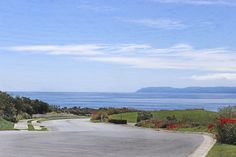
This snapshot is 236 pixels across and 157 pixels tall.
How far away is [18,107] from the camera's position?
207 feet

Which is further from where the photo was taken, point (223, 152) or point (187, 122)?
point (187, 122)

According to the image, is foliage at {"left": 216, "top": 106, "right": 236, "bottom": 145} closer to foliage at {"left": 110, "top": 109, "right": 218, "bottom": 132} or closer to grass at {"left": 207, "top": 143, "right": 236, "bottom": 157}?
grass at {"left": 207, "top": 143, "right": 236, "bottom": 157}

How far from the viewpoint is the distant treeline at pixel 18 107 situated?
170ft

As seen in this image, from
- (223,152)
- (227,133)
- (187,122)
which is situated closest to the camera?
(223,152)

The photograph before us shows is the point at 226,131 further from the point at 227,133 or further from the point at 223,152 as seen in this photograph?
the point at 223,152

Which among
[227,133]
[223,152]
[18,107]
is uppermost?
[18,107]

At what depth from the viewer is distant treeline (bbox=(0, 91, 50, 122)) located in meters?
51.7

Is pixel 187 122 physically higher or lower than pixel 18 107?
lower

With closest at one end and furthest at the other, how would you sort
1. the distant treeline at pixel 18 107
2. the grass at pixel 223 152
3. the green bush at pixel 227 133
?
the grass at pixel 223 152, the green bush at pixel 227 133, the distant treeline at pixel 18 107

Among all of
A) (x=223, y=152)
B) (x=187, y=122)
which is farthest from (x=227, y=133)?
(x=187, y=122)

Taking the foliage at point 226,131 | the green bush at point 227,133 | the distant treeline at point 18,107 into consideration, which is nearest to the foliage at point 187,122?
the foliage at point 226,131

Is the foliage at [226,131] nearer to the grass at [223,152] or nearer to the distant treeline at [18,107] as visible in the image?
the grass at [223,152]

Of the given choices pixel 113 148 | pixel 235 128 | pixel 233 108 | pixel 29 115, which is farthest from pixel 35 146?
pixel 29 115

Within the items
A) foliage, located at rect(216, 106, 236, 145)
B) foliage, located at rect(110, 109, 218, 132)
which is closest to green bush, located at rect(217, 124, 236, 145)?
foliage, located at rect(216, 106, 236, 145)
